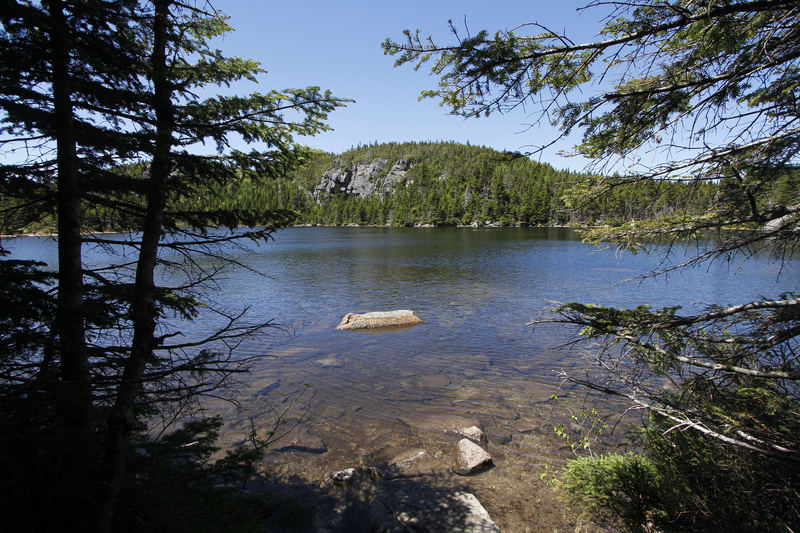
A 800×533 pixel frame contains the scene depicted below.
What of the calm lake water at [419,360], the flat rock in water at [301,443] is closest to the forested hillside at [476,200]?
the calm lake water at [419,360]

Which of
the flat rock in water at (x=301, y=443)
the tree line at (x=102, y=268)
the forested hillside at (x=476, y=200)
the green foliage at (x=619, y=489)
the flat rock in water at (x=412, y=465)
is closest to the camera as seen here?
the tree line at (x=102, y=268)

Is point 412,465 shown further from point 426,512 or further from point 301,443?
point 301,443

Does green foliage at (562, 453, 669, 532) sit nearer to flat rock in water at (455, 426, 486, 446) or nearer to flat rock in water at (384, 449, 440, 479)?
flat rock in water at (455, 426, 486, 446)

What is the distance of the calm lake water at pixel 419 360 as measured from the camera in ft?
23.0

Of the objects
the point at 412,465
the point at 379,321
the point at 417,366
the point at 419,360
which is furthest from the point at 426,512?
the point at 379,321

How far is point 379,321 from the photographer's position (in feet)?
47.4

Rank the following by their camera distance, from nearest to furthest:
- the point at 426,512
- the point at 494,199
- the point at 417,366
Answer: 1. the point at 426,512
2. the point at 417,366
3. the point at 494,199

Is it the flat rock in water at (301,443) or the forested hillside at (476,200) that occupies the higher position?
the forested hillside at (476,200)

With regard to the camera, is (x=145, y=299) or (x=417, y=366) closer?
(x=145, y=299)

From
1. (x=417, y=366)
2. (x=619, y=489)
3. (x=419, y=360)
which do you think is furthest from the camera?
(x=419, y=360)

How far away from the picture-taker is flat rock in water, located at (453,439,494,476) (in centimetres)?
589

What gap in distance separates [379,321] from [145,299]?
37.0 ft

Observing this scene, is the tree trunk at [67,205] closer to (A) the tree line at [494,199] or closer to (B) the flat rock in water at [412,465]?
(A) the tree line at [494,199]

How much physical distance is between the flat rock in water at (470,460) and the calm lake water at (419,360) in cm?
37
